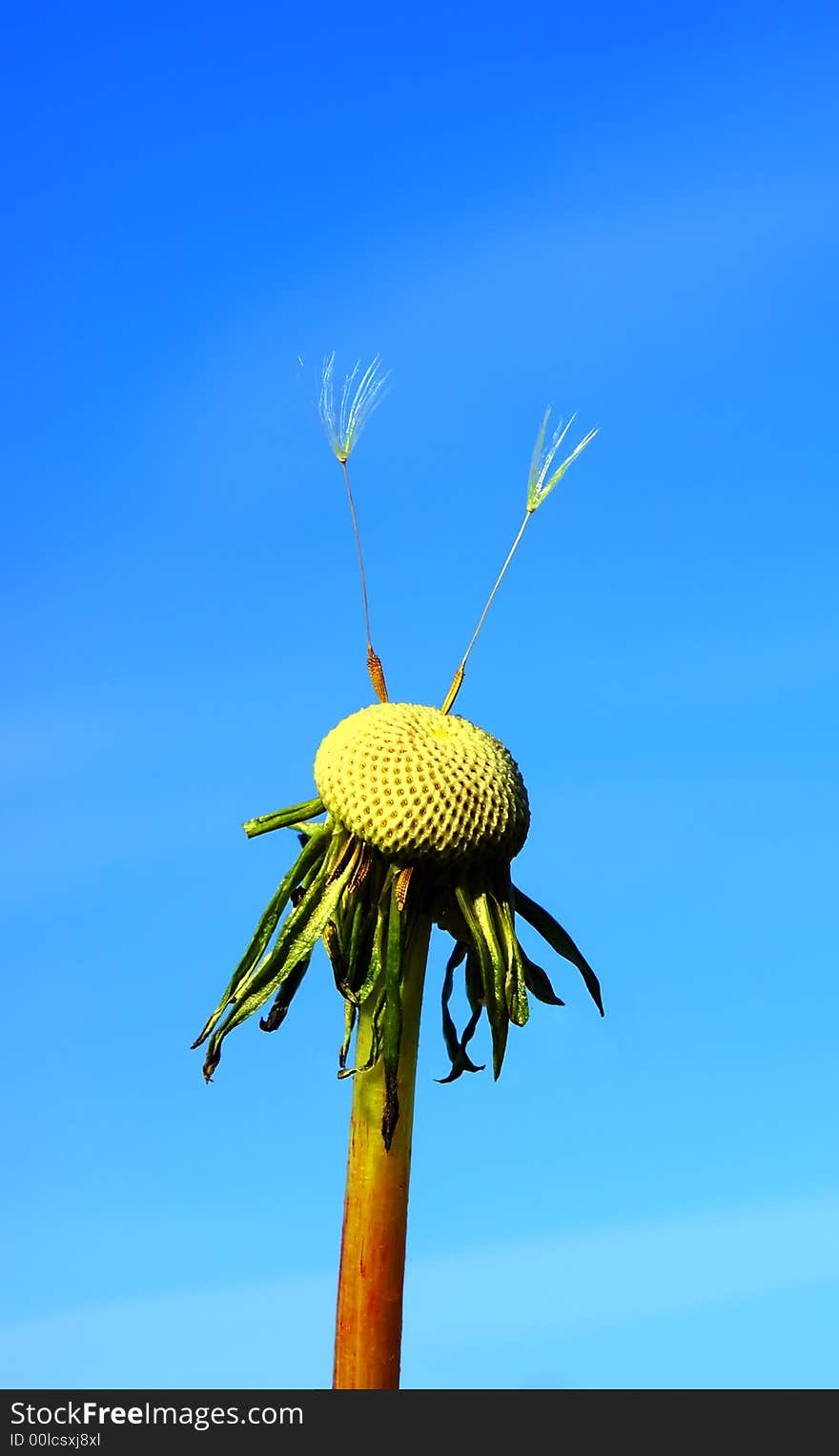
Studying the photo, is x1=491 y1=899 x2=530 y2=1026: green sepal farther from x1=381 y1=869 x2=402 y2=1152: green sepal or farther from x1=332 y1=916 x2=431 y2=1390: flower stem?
x1=381 y1=869 x2=402 y2=1152: green sepal

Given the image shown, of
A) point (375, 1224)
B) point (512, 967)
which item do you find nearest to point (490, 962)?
point (512, 967)

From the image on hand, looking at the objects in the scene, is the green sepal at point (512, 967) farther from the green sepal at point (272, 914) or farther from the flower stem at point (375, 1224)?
the green sepal at point (272, 914)

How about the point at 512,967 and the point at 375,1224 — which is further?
the point at 512,967

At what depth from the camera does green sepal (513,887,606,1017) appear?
15.0 metres

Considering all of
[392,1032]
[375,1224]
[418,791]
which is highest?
[418,791]

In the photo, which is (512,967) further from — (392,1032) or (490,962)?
(392,1032)

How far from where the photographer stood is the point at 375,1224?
13898 millimetres

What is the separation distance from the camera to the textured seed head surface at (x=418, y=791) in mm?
13898

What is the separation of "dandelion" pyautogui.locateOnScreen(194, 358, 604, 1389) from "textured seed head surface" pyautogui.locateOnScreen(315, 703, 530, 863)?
0.03 ft

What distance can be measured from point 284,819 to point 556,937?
7.77 feet
